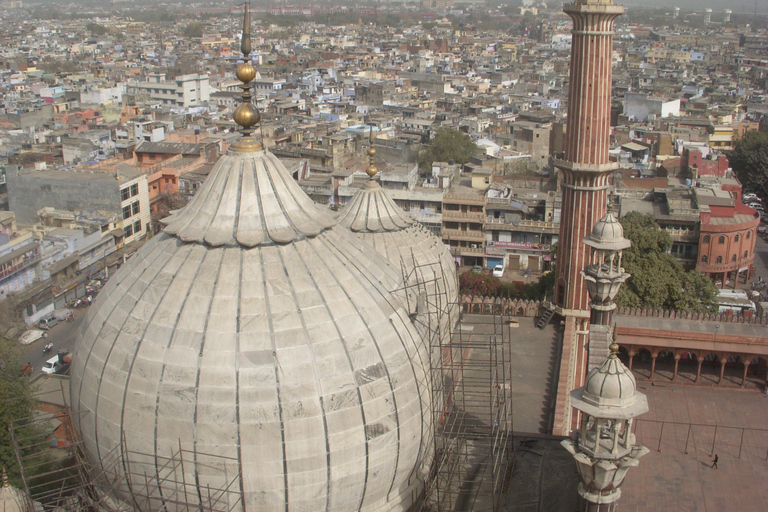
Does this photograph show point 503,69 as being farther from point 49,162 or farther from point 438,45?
point 49,162

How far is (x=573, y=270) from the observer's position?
2475 cm

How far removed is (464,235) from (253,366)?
32.0 metres

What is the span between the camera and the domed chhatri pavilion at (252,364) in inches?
408

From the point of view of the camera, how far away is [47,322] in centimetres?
3459

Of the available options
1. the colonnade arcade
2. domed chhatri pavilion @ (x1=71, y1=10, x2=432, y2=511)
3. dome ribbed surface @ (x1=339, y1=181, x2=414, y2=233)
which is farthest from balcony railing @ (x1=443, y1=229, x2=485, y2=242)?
domed chhatri pavilion @ (x1=71, y1=10, x2=432, y2=511)

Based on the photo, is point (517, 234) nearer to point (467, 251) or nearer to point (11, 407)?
point (467, 251)

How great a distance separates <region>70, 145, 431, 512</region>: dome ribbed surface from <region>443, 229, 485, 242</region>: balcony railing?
2993 centimetres

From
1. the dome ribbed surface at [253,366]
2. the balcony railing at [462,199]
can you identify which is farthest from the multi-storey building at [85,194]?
the dome ribbed surface at [253,366]

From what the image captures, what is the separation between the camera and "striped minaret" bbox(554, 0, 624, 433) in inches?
933

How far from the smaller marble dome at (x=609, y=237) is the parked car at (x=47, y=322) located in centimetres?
2679

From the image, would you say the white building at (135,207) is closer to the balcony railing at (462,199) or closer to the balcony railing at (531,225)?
the balcony railing at (462,199)

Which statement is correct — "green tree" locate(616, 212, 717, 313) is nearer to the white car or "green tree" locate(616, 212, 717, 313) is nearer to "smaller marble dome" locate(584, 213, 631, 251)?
"smaller marble dome" locate(584, 213, 631, 251)

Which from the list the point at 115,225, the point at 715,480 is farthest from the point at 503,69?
the point at 715,480

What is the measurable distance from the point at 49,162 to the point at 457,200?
28079mm
